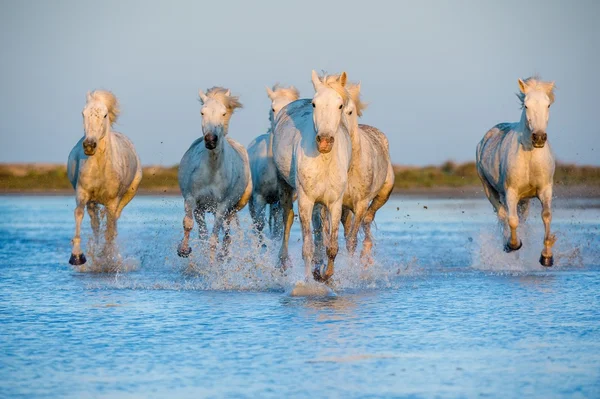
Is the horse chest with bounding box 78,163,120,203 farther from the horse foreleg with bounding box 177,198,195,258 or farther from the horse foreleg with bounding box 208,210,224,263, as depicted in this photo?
the horse foreleg with bounding box 208,210,224,263

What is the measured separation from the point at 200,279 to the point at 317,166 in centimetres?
245

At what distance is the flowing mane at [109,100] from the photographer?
13.4 m

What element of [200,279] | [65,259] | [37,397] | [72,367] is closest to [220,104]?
[200,279]

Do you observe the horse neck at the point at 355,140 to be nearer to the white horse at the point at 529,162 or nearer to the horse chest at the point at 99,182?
the white horse at the point at 529,162

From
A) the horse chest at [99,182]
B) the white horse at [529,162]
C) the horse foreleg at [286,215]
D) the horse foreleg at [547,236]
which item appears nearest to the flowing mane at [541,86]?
the white horse at [529,162]

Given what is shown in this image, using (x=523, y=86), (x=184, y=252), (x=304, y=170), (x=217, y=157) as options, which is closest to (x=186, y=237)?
(x=184, y=252)

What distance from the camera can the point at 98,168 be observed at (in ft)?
43.9

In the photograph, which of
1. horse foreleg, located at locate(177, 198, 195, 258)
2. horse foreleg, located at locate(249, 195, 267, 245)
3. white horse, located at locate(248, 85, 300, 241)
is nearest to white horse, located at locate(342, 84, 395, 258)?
white horse, located at locate(248, 85, 300, 241)

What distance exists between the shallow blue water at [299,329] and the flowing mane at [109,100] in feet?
6.38

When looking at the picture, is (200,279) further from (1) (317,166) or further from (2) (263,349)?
(2) (263,349)

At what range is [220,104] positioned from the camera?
12617 millimetres

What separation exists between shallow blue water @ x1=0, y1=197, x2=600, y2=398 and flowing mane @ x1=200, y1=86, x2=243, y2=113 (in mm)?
1793

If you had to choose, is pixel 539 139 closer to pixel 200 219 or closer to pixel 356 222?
pixel 356 222

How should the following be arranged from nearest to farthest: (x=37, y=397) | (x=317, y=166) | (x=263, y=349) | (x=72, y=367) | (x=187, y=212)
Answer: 1. (x=37, y=397)
2. (x=72, y=367)
3. (x=263, y=349)
4. (x=317, y=166)
5. (x=187, y=212)
